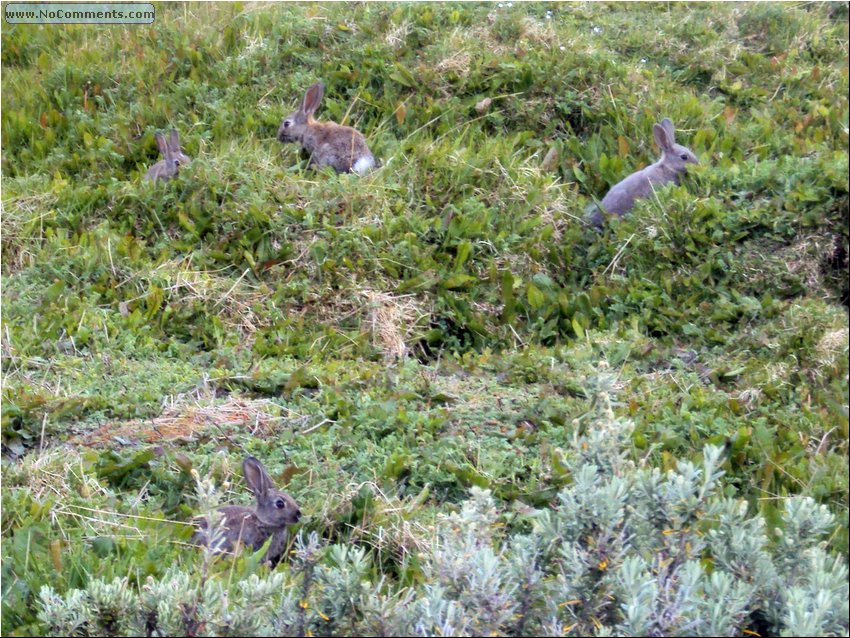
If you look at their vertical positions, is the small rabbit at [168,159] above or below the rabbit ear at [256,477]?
below

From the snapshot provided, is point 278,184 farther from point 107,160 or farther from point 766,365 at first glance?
point 766,365

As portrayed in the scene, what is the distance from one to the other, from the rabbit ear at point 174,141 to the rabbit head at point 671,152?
3752 millimetres

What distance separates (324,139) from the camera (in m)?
8.29

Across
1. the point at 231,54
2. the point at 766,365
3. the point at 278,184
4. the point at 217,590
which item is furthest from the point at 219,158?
the point at 217,590

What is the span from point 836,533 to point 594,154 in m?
5.11

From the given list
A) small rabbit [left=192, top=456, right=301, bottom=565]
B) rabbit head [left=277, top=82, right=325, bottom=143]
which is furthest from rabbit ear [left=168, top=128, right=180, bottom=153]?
small rabbit [left=192, top=456, right=301, bottom=565]

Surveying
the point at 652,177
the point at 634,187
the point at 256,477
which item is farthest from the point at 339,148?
the point at 256,477

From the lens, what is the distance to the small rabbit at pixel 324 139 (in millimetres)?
8148

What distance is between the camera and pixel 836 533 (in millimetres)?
3713

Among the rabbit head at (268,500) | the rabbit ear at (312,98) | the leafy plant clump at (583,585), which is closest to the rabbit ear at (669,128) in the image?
the rabbit ear at (312,98)

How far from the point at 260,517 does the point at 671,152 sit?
4598mm

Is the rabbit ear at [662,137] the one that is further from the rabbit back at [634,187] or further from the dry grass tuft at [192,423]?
the dry grass tuft at [192,423]

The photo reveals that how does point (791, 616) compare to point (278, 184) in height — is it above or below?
above

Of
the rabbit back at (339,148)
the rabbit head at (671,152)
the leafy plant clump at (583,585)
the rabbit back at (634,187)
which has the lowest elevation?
the rabbit back at (339,148)
